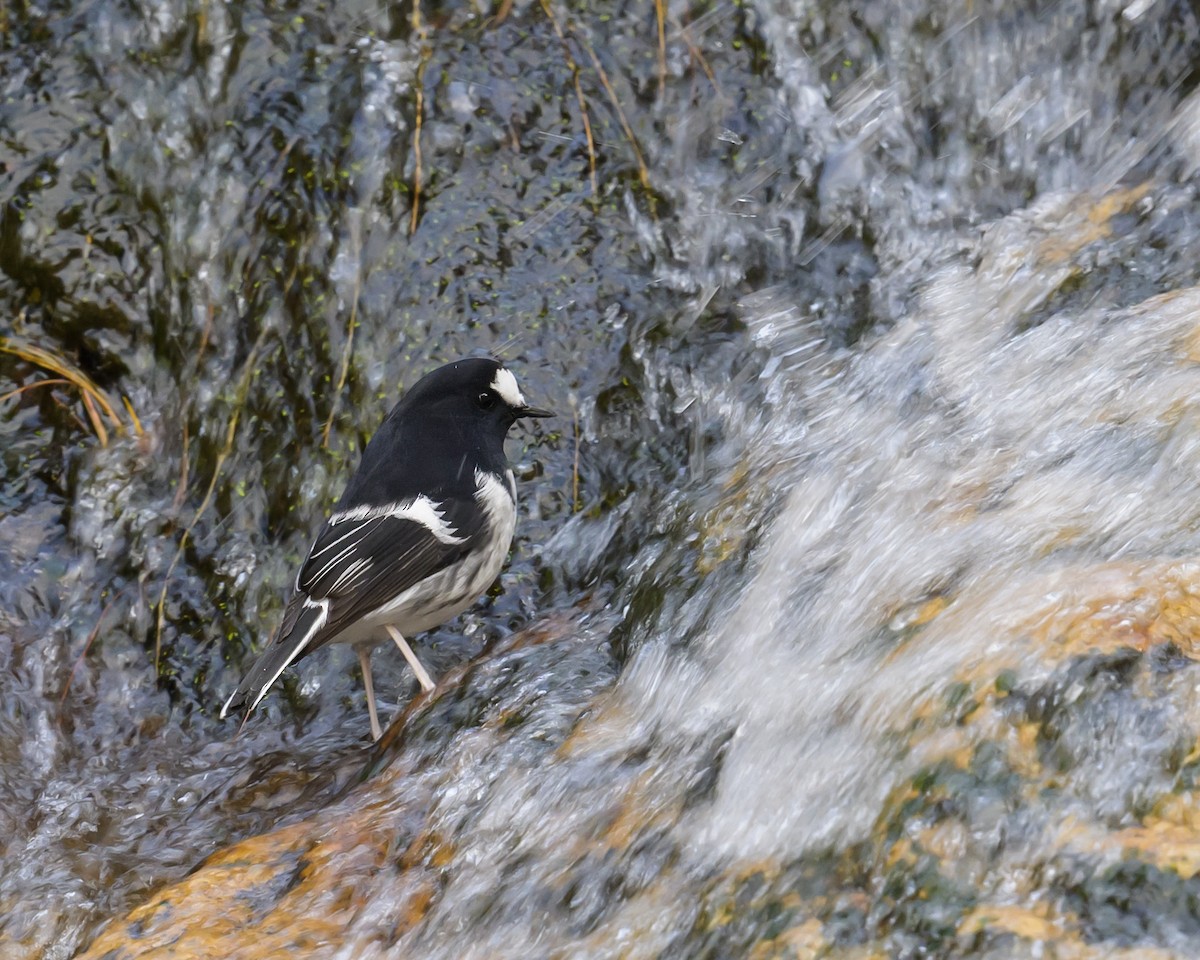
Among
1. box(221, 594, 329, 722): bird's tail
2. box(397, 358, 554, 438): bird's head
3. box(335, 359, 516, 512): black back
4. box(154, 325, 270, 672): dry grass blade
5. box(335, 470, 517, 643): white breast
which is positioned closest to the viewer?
box(221, 594, 329, 722): bird's tail

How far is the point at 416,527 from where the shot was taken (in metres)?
5.35

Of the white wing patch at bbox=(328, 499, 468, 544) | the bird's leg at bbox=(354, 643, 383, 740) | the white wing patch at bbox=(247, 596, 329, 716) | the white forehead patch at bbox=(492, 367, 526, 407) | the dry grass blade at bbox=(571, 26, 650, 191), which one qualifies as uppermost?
the dry grass blade at bbox=(571, 26, 650, 191)

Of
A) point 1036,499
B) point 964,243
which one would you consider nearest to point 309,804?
point 1036,499

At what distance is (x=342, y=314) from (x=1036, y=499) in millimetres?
3314

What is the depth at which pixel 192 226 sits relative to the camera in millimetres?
6188

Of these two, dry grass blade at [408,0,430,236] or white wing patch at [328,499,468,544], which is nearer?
white wing patch at [328,499,468,544]

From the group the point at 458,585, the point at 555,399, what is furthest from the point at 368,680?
the point at 555,399

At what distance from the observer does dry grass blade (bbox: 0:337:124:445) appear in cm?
616

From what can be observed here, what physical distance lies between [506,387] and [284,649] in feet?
4.73

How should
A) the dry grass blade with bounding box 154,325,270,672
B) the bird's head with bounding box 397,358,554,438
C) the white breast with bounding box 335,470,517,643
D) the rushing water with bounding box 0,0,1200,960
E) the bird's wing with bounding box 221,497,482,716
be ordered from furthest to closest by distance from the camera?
the dry grass blade with bounding box 154,325,270,672 < the bird's head with bounding box 397,358,554,438 < the white breast with bounding box 335,470,517,643 < the bird's wing with bounding box 221,497,482,716 < the rushing water with bounding box 0,0,1200,960

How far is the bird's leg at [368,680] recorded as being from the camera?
5.32 metres

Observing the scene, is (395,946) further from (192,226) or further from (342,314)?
(192,226)

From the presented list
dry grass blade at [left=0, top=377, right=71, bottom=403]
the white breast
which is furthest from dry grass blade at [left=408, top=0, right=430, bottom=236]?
dry grass blade at [left=0, top=377, right=71, bottom=403]

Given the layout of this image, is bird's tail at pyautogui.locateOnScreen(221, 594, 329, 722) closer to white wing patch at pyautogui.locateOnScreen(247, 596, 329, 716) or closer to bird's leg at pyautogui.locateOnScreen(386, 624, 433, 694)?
white wing patch at pyautogui.locateOnScreen(247, 596, 329, 716)
